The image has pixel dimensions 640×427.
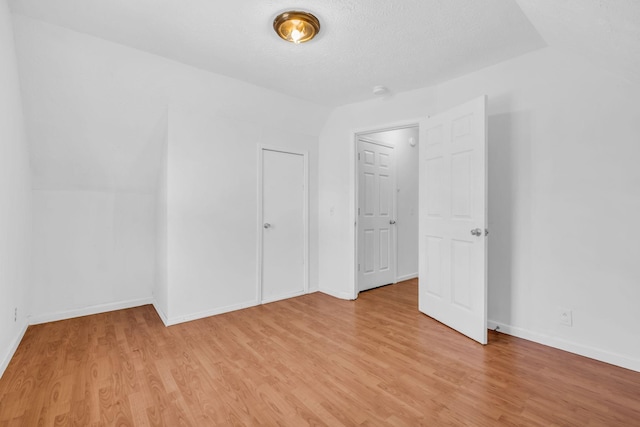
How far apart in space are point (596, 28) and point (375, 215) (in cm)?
286

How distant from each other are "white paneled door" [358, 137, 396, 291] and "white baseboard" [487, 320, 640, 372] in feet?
5.38

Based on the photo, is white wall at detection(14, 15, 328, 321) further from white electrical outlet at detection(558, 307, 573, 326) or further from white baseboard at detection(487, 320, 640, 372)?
white electrical outlet at detection(558, 307, 573, 326)

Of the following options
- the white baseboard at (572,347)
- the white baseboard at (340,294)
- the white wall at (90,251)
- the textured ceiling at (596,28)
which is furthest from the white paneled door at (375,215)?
the white wall at (90,251)

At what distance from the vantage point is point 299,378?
195 centimetres

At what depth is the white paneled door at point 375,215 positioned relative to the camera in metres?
3.98

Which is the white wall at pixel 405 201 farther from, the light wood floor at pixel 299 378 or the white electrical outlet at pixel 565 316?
the white electrical outlet at pixel 565 316

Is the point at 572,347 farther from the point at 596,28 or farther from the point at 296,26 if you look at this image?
the point at 296,26

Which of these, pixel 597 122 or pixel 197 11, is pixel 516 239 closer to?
pixel 597 122

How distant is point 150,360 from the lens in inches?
86.2

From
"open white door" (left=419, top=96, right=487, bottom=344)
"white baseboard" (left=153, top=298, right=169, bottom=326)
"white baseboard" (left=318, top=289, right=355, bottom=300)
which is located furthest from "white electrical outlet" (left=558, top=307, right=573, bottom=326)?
"white baseboard" (left=153, top=298, right=169, bottom=326)

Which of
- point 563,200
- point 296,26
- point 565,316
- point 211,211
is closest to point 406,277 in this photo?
point 565,316

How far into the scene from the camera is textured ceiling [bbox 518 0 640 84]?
4.47 ft

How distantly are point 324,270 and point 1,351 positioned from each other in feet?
9.75

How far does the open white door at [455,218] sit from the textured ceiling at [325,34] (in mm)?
496
